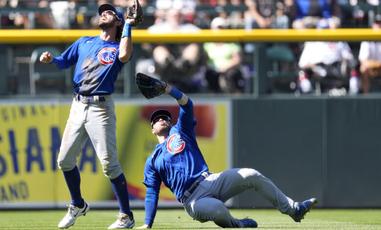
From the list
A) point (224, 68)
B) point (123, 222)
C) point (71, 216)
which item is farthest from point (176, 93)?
point (224, 68)

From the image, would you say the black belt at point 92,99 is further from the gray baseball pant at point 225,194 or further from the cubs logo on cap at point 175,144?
the gray baseball pant at point 225,194

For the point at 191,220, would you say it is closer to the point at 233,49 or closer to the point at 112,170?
the point at 112,170

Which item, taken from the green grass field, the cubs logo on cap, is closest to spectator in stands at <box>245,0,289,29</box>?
the green grass field

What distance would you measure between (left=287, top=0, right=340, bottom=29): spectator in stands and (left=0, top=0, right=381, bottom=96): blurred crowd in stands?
0.06 ft

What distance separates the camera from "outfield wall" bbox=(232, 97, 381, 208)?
12.1 meters

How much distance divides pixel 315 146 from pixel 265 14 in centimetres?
211

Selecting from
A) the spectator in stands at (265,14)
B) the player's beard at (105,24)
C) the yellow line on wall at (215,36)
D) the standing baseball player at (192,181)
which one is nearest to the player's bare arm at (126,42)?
the player's beard at (105,24)

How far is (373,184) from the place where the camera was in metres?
12.1

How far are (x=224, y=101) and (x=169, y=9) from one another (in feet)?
5.73

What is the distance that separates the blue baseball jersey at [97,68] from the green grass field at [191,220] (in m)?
1.18

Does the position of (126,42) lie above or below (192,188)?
above

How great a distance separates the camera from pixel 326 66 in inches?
494

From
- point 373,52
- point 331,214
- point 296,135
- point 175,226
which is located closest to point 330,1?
point 373,52

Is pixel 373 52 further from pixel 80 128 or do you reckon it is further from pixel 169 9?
pixel 80 128
